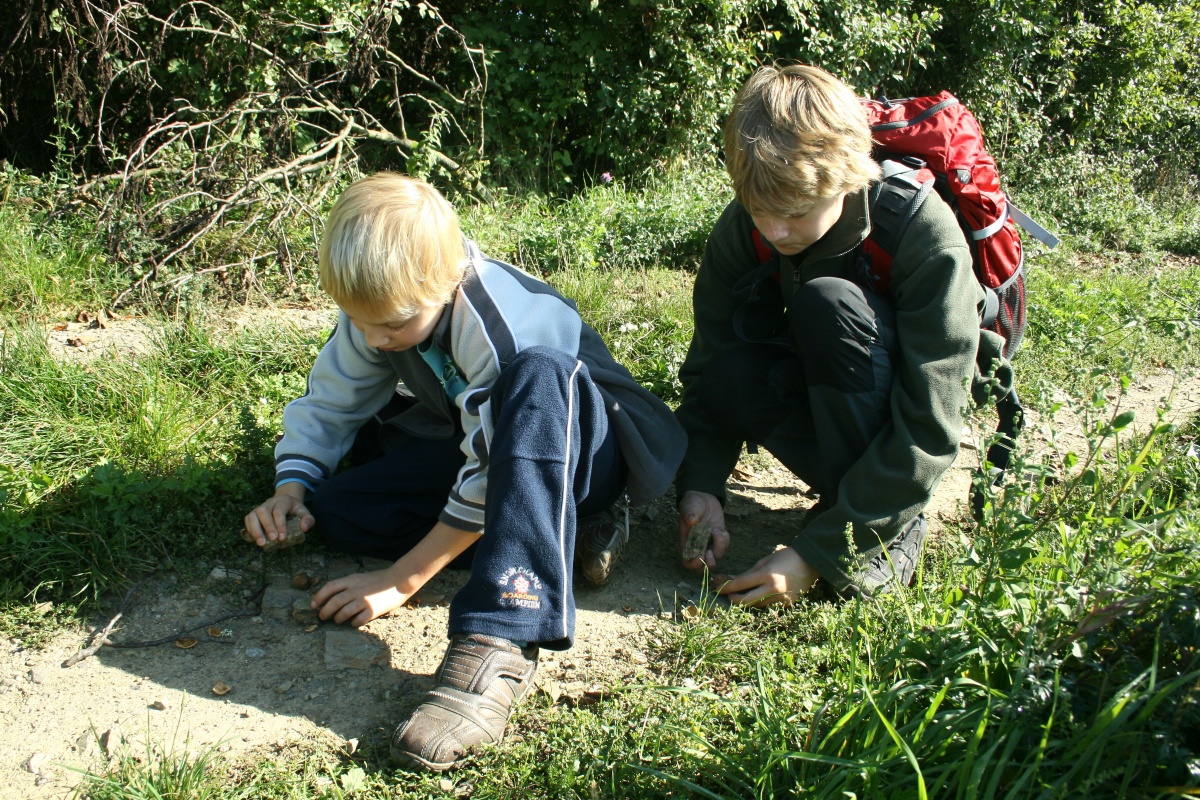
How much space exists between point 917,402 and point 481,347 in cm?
106

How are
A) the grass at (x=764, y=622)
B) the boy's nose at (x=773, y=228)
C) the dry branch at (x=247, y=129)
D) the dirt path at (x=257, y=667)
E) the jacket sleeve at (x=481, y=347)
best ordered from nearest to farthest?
1. the grass at (x=764, y=622)
2. the dirt path at (x=257, y=667)
3. the jacket sleeve at (x=481, y=347)
4. the boy's nose at (x=773, y=228)
5. the dry branch at (x=247, y=129)

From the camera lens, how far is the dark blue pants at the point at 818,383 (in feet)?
7.41

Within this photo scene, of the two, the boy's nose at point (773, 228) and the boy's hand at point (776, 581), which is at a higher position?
the boy's nose at point (773, 228)

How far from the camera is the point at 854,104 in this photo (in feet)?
7.29

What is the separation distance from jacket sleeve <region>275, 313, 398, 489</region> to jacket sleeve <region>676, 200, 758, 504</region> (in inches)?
34.6

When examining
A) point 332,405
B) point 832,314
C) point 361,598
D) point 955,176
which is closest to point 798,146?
point 832,314

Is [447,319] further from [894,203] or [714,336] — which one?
[894,203]

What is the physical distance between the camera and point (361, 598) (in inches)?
88.4

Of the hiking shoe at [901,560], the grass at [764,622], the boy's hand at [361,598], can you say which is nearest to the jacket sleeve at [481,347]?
the boy's hand at [361,598]

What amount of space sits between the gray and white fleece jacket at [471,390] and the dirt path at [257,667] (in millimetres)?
291

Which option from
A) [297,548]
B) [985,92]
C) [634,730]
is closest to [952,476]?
[634,730]

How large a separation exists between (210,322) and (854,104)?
2579 millimetres

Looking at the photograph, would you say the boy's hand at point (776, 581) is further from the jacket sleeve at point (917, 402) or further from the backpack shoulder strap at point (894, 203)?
the backpack shoulder strap at point (894, 203)

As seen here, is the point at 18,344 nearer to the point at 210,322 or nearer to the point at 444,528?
the point at 210,322
